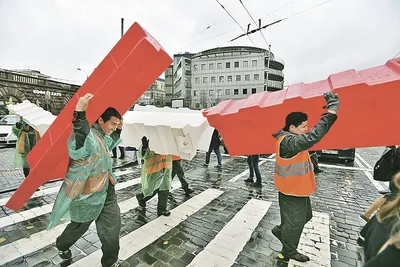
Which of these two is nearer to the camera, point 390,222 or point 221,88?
point 390,222

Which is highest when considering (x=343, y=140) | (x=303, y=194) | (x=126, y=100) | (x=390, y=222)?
(x=126, y=100)

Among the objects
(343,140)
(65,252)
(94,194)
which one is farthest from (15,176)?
(343,140)

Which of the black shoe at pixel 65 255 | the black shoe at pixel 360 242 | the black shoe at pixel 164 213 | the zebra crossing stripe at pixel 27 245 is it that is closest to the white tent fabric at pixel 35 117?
the zebra crossing stripe at pixel 27 245

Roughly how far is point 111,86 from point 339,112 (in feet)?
8.54

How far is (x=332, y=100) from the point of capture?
7.39ft

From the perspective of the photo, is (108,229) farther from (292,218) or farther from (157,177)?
(292,218)

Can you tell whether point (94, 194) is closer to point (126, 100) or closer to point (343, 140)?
point (126, 100)

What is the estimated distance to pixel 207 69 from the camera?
53.8 m

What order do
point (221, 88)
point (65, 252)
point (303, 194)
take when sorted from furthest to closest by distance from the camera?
1. point (221, 88)
2. point (65, 252)
3. point (303, 194)

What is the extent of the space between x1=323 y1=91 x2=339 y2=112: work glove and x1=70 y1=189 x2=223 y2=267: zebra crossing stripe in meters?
3.32

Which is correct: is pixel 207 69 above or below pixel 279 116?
above

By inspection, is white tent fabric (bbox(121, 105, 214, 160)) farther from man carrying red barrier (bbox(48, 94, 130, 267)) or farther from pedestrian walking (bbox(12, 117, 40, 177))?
pedestrian walking (bbox(12, 117, 40, 177))

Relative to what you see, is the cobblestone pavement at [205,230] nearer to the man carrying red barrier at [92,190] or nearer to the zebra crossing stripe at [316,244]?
the zebra crossing stripe at [316,244]

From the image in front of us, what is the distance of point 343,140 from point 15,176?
31.6ft
